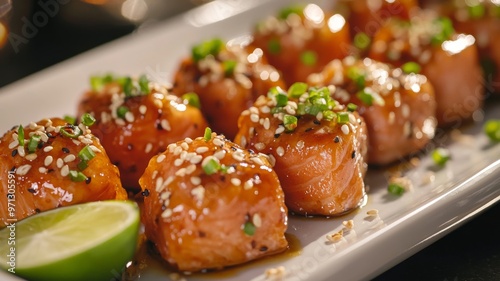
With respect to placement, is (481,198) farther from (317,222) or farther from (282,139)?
(282,139)

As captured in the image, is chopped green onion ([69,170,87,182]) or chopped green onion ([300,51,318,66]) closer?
chopped green onion ([69,170,87,182])

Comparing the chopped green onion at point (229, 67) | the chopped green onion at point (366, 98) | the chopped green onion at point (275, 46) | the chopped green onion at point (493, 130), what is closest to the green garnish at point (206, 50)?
the chopped green onion at point (229, 67)

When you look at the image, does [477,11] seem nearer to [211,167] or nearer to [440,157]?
[440,157]

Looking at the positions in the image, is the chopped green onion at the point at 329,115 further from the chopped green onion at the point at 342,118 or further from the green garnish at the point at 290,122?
the green garnish at the point at 290,122

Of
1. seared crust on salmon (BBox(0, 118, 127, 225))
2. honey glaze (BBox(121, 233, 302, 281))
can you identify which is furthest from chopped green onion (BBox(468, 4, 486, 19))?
seared crust on salmon (BBox(0, 118, 127, 225))

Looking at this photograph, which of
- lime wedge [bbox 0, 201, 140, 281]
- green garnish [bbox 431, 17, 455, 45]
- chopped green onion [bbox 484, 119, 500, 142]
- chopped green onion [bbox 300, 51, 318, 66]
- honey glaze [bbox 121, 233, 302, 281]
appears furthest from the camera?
chopped green onion [bbox 300, 51, 318, 66]

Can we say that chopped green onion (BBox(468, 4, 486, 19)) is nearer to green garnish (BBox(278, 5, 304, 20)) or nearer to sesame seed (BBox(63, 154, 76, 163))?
green garnish (BBox(278, 5, 304, 20))

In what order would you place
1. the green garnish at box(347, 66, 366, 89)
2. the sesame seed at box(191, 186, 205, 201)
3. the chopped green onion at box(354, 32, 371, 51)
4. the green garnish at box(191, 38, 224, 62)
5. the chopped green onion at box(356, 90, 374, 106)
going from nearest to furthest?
the sesame seed at box(191, 186, 205, 201) < the chopped green onion at box(356, 90, 374, 106) < the green garnish at box(347, 66, 366, 89) < the green garnish at box(191, 38, 224, 62) < the chopped green onion at box(354, 32, 371, 51)
